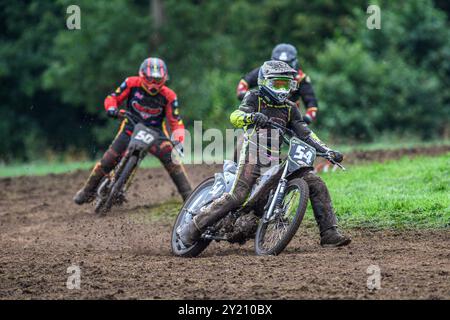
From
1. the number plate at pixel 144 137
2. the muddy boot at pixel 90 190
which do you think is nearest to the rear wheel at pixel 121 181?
the number plate at pixel 144 137

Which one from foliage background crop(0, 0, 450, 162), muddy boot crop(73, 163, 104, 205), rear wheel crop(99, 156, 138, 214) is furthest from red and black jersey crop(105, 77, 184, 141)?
foliage background crop(0, 0, 450, 162)

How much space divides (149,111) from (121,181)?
4.34 feet

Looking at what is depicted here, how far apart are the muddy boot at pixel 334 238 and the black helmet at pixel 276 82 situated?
1597 mm

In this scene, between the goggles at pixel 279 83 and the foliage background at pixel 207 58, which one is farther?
the foliage background at pixel 207 58

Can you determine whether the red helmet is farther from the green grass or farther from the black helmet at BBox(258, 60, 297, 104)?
the black helmet at BBox(258, 60, 297, 104)

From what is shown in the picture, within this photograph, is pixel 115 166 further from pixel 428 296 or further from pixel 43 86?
pixel 43 86

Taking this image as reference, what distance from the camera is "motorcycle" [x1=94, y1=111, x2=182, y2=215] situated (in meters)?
15.1

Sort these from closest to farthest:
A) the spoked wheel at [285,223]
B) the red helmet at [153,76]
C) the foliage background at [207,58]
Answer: the spoked wheel at [285,223]
the red helmet at [153,76]
the foliage background at [207,58]

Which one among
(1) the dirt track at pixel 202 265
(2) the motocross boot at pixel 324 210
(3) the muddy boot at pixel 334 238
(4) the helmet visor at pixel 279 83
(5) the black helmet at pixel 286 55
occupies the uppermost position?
(5) the black helmet at pixel 286 55

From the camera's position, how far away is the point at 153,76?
15531 mm

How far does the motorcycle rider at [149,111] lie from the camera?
51.2 ft

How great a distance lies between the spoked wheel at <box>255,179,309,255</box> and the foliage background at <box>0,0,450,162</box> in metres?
22.6

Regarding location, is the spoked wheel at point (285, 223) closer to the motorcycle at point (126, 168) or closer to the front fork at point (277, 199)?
the front fork at point (277, 199)

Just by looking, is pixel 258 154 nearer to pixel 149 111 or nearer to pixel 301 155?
pixel 301 155
